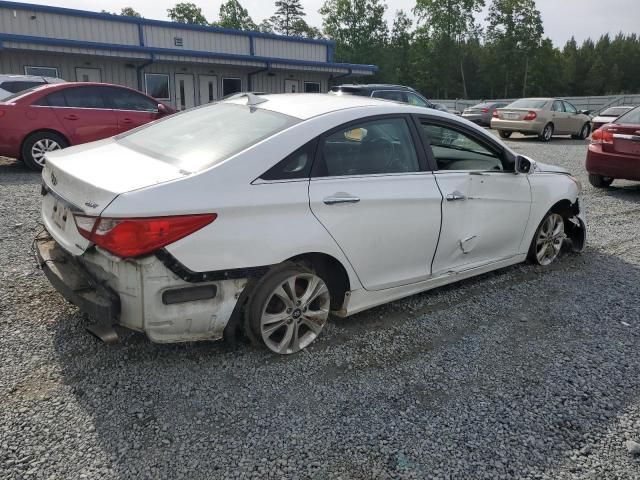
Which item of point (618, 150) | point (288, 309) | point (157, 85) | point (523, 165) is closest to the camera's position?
point (288, 309)

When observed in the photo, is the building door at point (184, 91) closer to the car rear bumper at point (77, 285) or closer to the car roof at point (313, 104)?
the car roof at point (313, 104)

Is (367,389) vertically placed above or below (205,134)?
below

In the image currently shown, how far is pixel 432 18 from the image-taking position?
217 feet

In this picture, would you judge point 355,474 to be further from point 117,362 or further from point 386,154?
point 386,154

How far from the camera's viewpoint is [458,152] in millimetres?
4340

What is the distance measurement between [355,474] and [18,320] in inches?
99.0

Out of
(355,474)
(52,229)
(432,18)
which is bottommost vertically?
(355,474)

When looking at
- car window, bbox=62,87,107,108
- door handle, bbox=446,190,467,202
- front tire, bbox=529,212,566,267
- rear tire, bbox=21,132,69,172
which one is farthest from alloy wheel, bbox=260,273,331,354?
car window, bbox=62,87,107,108

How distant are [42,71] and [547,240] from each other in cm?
1934

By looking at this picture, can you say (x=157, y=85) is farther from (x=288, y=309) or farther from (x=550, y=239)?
(x=288, y=309)

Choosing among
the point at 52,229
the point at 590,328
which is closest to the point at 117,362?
the point at 52,229

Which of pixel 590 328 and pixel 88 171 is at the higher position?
pixel 88 171

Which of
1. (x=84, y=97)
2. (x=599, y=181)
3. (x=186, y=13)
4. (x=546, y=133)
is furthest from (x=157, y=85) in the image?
(x=186, y=13)

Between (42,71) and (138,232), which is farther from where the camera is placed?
(42,71)
